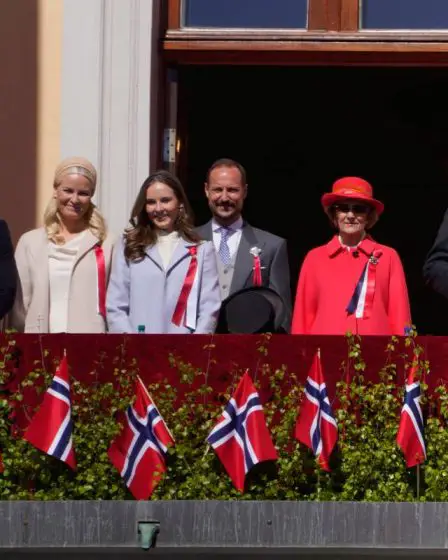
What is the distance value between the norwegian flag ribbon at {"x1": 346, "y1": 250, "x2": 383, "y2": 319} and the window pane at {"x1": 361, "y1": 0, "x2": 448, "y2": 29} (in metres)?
2.19

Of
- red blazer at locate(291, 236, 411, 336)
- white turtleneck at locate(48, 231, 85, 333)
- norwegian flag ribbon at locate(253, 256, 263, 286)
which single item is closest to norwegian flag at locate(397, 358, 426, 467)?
red blazer at locate(291, 236, 411, 336)

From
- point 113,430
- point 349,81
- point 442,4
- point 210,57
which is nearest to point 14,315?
point 113,430

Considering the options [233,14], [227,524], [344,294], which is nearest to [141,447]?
[227,524]

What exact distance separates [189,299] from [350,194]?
3.12ft

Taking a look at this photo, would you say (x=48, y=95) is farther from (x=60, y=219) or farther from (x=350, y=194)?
(x=350, y=194)

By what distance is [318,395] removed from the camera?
799 cm

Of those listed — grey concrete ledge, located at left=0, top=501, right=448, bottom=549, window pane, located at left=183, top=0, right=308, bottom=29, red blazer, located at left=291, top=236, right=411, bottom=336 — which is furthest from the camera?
window pane, located at left=183, top=0, right=308, bottom=29

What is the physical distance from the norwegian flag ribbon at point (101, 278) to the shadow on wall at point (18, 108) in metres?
1.57

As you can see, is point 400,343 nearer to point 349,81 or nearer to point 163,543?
point 163,543

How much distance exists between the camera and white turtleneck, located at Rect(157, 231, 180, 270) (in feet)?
28.9

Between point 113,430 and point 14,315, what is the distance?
1.01 meters

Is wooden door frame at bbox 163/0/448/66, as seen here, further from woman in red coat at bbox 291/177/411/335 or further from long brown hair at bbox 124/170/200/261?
long brown hair at bbox 124/170/200/261

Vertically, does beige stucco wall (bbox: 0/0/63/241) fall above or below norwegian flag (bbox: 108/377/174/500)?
above

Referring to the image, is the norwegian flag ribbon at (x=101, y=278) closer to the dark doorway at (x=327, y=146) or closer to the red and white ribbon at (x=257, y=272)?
the red and white ribbon at (x=257, y=272)
